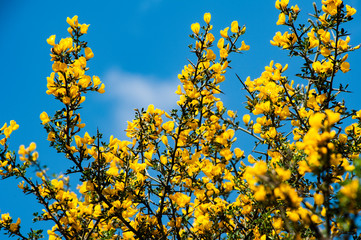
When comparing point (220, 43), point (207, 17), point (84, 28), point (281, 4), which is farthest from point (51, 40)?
point (281, 4)

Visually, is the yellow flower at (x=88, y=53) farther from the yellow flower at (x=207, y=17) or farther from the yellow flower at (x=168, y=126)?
the yellow flower at (x=207, y=17)

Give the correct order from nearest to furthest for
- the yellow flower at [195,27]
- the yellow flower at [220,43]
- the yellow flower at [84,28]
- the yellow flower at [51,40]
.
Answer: the yellow flower at [51,40] → the yellow flower at [84,28] → the yellow flower at [195,27] → the yellow flower at [220,43]

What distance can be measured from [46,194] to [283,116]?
257 centimetres

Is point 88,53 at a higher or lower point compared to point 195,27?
lower

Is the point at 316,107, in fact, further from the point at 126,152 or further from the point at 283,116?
the point at 126,152

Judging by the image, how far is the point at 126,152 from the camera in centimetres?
329

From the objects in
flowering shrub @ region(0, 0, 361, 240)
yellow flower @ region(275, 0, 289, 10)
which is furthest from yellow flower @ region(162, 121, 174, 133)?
yellow flower @ region(275, 0, 289, 10)

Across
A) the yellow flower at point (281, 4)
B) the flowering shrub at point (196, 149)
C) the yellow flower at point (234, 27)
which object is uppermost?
the yellow flower at point (281, 4)

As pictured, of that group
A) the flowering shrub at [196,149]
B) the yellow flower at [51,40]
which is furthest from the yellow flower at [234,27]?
the yellow flower at [51,40]

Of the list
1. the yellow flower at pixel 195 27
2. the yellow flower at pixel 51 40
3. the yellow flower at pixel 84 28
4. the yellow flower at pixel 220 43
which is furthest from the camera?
the yellow flower at pixel 220 43

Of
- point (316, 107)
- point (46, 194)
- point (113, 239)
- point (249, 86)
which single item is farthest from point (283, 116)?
point (46, 194)

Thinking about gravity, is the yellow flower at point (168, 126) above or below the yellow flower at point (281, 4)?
below

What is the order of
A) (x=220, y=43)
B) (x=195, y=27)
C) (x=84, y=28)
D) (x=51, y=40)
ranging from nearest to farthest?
(x=51, y=40) < (x=84, y=28) < (x=195, y=27) < (x=220, y=43)

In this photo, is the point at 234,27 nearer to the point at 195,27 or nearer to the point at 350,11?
the point at 195,27
